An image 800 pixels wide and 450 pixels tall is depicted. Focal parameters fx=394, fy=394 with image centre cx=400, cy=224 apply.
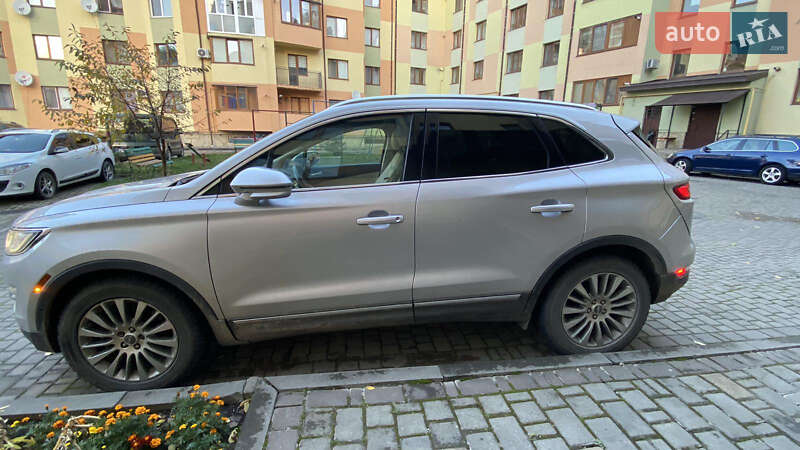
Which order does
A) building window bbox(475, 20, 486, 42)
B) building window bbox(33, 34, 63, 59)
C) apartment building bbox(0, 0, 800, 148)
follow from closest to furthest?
apartment building bbox(0, 0, 800, 148), building window bbox(33, 34, 63, 59), building window bbox(475, 20, 486, 42)

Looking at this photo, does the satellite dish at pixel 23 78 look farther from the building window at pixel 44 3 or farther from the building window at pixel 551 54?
the building window at pixel 551 54

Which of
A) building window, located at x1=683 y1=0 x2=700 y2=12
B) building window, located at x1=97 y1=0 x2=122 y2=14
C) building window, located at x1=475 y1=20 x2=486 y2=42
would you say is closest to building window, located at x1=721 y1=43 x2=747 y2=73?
building window, located at x1=683 y1=0 x2=700 y2=12

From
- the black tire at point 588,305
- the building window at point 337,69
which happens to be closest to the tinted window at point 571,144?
the black tire at point 588,305

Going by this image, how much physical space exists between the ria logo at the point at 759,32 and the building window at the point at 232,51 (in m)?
27.2

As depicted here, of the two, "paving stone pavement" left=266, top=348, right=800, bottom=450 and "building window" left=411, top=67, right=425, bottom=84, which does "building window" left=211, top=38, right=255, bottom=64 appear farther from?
"paving stone pavement" left=266, top=348, right=800, bottom=450

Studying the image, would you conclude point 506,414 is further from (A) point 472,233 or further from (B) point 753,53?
(B) point 753,53

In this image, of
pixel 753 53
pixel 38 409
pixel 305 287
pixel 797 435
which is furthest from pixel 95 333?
pixel 753 53

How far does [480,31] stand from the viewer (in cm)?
3434

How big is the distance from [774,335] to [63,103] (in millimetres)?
36864

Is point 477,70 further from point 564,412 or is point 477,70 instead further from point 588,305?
point 564,412

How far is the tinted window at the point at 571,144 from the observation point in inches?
111

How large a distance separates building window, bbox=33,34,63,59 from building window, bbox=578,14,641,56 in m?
34.1

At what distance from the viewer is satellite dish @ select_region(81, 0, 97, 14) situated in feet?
83.3

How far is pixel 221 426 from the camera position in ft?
7.06
